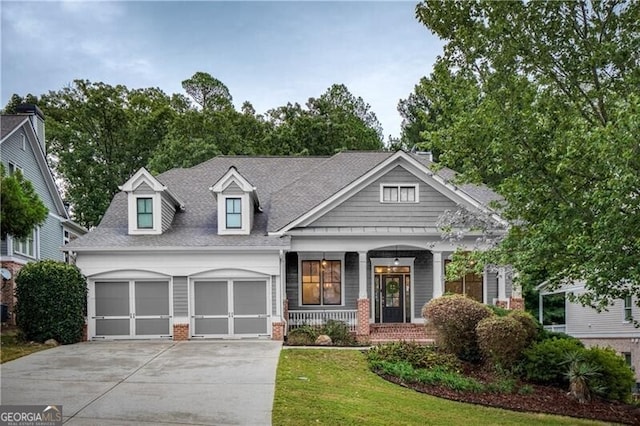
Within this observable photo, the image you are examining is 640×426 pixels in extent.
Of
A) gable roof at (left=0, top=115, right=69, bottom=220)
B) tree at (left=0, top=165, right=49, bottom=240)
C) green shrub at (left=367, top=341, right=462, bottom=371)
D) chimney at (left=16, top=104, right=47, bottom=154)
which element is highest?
chimney at (left=16, top=104, right=47, bottom=154)

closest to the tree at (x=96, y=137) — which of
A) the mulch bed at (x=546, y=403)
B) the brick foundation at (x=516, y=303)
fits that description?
the brick foundation at (x=516, y=303)

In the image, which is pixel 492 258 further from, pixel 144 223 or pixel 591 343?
pixel 591 343

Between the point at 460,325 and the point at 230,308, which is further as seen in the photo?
the point at 230,308

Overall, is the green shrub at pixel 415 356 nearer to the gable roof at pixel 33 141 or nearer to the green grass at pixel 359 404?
the green grass at pixel 359 404

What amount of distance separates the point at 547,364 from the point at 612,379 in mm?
1400

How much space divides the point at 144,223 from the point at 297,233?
5.06m

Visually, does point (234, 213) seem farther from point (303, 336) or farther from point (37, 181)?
point (37, 181)

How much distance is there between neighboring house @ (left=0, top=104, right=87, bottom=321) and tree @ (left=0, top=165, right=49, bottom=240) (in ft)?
31.1

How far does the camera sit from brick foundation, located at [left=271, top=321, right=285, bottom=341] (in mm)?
17234

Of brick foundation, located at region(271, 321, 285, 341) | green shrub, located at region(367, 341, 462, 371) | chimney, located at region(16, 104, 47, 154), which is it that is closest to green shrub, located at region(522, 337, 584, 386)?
green shrub, located at region(367, 341, 462, 371)

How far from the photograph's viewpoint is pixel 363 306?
1775cm

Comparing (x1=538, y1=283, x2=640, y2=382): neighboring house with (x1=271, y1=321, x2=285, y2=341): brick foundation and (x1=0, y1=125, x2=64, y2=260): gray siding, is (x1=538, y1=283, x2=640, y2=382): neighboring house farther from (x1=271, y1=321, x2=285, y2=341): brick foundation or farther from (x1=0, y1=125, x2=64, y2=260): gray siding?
(x1=0, y1=125, x2=64, y2=260): gray siding

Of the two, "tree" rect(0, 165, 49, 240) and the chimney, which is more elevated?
the chimney

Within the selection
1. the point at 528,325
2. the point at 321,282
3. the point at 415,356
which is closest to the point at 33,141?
the point at 321,282
